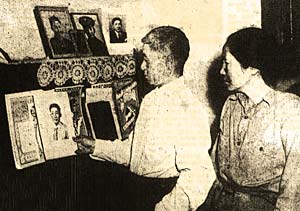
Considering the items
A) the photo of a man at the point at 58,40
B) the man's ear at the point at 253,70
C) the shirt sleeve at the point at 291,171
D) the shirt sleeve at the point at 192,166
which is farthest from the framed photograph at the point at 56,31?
the shirt sleeve at the point at 291,171

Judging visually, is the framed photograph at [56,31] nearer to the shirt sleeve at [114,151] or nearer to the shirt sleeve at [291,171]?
the shirt sleeve at [114,151]

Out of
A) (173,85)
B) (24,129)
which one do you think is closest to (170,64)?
(173,85)

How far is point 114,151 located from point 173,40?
385mm

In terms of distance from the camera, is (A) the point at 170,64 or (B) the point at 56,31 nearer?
(B) the point at 56,31

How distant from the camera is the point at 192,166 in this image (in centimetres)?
169

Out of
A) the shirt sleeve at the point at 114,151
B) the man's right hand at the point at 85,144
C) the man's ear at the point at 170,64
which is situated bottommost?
the shirt sleeve at the point at 114,151

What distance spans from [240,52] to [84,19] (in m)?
0.48

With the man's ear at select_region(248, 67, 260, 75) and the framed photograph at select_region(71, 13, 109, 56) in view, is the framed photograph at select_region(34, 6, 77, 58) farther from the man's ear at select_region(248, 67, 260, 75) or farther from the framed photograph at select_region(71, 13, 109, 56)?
the man's ear at select_region(248, 67, 260, 75)

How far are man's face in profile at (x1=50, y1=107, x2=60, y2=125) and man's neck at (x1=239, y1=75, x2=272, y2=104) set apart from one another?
0.57m

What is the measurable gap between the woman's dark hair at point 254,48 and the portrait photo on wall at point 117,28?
1.03 ft

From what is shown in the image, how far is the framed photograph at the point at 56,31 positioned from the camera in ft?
5.16

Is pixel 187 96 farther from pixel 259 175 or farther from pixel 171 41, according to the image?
pixel 259 175

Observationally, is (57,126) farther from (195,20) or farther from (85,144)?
(195,20)

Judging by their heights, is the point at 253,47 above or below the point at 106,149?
above
